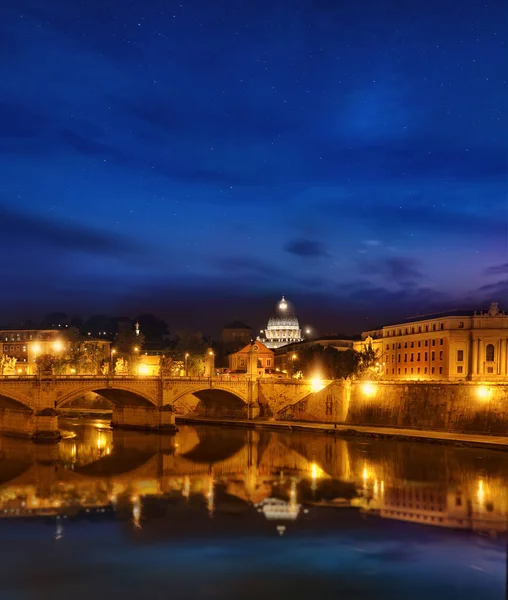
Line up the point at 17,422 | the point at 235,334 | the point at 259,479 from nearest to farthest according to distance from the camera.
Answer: the point at 259,479 → the point at 17,422 → the point at 235,334

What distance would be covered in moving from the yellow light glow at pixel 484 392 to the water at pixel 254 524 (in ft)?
28.4

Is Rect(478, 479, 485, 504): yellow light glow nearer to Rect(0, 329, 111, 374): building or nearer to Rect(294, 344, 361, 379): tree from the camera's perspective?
Rect(294, 344, 361, 379): tree

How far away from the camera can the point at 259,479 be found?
4588 centimetres

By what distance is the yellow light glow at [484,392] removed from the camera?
206 feet

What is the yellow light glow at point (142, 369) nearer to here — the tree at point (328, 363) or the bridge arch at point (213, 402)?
the bridge arch at point (213, 402)

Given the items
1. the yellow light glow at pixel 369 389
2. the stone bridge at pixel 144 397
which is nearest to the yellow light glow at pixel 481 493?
the yellow light glow at pixel 369 389

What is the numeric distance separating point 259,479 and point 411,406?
93.5ft

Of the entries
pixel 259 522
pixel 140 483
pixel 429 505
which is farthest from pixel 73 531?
pixel 429 505

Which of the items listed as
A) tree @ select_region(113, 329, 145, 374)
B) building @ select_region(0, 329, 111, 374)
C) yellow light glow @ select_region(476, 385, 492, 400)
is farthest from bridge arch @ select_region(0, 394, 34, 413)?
building @ select_region(0, 329, 111, 374)

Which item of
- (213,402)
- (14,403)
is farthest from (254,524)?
Result: (213,402)

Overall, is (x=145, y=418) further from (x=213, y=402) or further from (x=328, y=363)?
(x=328, y=363)

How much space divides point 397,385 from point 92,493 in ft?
129

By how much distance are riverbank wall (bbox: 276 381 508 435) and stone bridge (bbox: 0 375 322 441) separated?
2.74m

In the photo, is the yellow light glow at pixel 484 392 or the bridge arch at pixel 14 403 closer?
→ the yellow light glow at pixel 484 392
